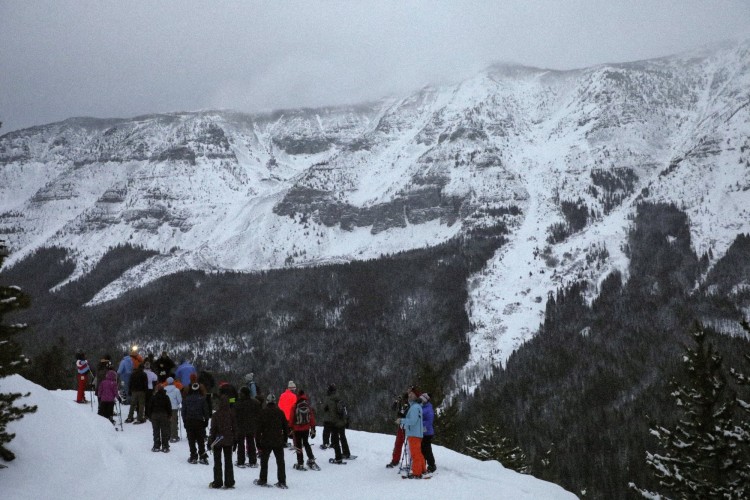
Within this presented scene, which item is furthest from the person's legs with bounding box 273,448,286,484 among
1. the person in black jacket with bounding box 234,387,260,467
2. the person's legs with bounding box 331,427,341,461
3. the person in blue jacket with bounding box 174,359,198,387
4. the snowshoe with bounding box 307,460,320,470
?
the person in blue jacket with bounding box 174,359,198,387

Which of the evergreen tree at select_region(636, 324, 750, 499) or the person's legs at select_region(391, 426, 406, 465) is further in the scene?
the evergreen tree at select_region(636, 324, 750, 499)

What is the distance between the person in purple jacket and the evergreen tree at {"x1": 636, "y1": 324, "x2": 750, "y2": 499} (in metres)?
20.2

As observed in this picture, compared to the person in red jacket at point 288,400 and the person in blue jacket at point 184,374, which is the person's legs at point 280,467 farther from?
the person in blue jacket at point 184,374

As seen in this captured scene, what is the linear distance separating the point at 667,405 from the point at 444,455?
97.4 metres

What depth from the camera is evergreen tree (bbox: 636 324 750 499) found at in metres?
19.9

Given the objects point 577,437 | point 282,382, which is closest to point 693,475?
point 577,437

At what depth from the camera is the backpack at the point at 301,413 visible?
19.8 meters

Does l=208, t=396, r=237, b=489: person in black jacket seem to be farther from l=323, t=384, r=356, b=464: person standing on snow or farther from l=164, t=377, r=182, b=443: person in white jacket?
l=164, t=377, r=182, b=443: person in white jacket

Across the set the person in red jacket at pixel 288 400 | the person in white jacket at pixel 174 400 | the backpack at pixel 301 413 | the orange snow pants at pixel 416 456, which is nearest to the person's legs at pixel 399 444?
the orange snow pants at pixel 416 456

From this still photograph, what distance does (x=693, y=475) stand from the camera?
21.1 meters

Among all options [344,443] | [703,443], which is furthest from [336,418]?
[703,443]

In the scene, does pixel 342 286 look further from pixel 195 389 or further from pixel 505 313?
pixel 195 389

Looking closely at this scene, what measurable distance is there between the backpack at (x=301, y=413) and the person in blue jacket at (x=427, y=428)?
12.7 ft

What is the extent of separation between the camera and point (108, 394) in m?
24.6
